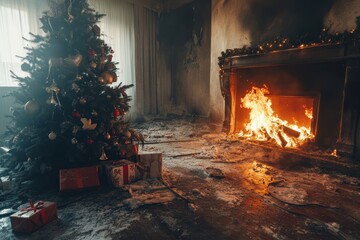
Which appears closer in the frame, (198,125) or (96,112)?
(96,112)

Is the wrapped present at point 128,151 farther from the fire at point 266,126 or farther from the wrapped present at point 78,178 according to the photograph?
the fire at point 266,126

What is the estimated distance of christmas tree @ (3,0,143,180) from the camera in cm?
271

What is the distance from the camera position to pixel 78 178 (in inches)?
99.0

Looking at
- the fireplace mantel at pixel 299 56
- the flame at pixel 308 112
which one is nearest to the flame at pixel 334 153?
the flame at pixel 308 112

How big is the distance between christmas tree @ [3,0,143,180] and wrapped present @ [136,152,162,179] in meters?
0.24

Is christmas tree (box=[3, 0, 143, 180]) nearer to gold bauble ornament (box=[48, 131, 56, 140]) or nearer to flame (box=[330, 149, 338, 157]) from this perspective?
gold bauble ornament (box=[48, 131, 56, 140])

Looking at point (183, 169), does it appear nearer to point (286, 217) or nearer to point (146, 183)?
point (146, 183)

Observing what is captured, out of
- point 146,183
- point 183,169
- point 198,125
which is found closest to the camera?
point 146,183

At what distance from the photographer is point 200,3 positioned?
705 centimetres

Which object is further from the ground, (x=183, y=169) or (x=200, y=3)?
(x=200, y=3)

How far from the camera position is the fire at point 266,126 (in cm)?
413

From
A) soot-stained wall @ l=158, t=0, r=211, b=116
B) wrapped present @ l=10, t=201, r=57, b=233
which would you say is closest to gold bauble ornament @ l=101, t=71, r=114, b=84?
wrapped present @ l=10, t=201, r=57, b=233

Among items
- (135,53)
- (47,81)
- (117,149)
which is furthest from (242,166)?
(135,53)

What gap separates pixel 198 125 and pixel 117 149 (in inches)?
161
